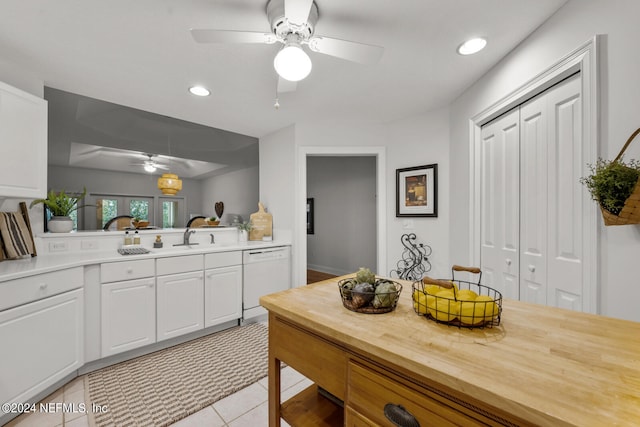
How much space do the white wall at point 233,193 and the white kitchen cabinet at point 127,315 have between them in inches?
52.0

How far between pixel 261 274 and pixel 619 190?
2.95 metres

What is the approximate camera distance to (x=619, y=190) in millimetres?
1146

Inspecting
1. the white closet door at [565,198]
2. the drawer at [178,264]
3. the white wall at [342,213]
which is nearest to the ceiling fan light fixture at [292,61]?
the white closet door at [565,198]

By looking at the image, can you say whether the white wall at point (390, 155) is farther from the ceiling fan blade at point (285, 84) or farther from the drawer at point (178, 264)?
the ceiling fan blade at point (285, 84)

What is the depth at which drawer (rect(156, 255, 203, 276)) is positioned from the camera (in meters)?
2.43

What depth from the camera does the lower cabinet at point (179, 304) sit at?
2.43 metres

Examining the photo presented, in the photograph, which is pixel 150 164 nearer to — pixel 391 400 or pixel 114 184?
pixel 114 184

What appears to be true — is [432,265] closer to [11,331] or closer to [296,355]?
[296,355]

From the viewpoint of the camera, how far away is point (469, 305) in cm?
80

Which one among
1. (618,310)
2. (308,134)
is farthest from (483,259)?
(308,134)

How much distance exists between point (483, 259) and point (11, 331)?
342 cm

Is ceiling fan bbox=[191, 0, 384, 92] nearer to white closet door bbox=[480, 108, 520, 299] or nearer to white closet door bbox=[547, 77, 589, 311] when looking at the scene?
white closet door bbox=[547, 77, 589, 311]

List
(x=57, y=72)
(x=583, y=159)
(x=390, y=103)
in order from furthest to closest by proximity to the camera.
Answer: (x=390, y=103), (x=57, y=72), (x=583, y=159)

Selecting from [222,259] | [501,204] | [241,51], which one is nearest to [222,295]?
[222,259]
